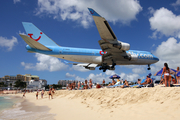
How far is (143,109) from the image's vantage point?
17.2 feet

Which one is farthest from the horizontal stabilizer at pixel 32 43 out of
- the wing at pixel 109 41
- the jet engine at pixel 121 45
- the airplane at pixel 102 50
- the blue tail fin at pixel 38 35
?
the jet engine at pixel 121 45

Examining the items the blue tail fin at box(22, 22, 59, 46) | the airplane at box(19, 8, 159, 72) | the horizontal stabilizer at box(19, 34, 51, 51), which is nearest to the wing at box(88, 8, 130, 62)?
the airplane at box(19, 8, 159, 72)

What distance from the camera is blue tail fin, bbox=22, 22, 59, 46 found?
18.6 metres

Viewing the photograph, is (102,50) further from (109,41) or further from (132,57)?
(132,57)

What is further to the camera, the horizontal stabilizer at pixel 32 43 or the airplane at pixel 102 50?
the airplane at pixel 102 50

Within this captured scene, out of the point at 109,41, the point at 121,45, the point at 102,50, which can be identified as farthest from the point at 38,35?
the point at 121,45

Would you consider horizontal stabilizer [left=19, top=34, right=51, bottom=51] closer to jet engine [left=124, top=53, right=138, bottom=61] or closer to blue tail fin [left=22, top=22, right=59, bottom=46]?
blue tail fin [left=22, top=22, right=59, bottom=46]

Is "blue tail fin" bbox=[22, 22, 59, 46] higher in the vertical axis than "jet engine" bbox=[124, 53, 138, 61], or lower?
higher

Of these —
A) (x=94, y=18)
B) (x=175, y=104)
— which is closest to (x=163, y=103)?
(x=175, y=104)

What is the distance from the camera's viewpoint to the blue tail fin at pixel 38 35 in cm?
1858

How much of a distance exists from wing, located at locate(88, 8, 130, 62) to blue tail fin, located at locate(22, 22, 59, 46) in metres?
7.71

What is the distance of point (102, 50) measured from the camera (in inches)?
633

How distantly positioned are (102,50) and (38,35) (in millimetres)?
9378

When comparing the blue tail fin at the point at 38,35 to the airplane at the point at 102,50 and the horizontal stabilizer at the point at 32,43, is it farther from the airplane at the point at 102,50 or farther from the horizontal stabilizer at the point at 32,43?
the horizontal stabilizer at the point at 32,43
